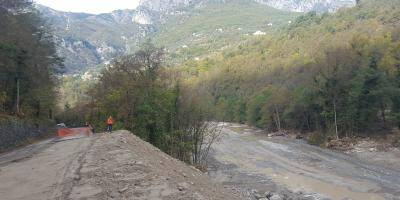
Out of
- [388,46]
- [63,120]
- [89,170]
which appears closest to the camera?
[89,170]

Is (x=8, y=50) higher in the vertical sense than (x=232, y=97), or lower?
higher

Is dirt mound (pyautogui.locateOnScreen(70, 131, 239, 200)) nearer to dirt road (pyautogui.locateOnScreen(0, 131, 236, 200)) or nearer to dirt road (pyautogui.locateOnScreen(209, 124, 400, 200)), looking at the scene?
dirt road (pyautogui.locateOnScreen(0, 131, 236, 200))

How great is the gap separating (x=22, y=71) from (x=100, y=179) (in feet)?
136

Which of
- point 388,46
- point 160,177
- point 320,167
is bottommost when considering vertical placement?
point 320,167

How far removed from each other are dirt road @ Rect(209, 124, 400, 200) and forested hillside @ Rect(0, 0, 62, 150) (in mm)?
22966

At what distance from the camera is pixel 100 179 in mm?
23281

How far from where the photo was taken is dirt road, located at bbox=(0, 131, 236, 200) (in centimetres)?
2089

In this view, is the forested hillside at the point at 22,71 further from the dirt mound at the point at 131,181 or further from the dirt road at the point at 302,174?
the dirt road at the point at 302,174

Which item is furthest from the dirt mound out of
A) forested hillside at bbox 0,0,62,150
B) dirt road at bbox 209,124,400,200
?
forested hillside at bbox 0,0,62,150

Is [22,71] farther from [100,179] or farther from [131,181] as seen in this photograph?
[131,181]

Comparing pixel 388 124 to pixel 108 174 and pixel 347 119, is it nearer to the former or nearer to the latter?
pixel 347 119

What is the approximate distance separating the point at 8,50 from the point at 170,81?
20.2m

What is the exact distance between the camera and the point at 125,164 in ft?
87.3

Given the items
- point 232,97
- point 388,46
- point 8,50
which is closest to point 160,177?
point 8,50
